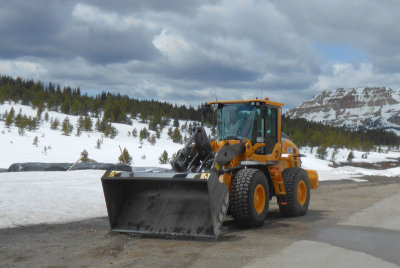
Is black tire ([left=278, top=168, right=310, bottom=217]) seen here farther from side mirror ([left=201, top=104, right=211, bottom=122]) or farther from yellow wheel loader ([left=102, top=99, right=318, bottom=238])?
side mirror ([left=201, top=104, right=211, bottom=122])

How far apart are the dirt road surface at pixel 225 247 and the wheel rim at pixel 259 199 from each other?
17.8 inches

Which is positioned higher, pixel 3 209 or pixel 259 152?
pixel 259 152

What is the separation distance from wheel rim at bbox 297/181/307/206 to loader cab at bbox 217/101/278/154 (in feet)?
5.10

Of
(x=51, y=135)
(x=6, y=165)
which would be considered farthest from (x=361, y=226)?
(x=51, y=135)

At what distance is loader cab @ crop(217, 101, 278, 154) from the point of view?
11.0 meters

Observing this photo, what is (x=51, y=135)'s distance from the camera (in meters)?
62.4

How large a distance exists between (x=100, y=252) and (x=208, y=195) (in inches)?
87.0

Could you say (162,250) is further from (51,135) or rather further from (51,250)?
(51,135)

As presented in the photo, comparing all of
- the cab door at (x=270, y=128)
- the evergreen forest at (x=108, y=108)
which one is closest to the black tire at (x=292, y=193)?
the cab door at (x=270, y=128)

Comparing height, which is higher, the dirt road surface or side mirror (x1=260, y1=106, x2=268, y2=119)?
side mirror (x1=260, y1=106, x2=268, y2=119)

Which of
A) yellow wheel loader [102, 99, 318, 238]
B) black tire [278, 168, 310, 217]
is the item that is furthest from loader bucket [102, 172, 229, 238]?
black tire [278, 168, 310, 217]

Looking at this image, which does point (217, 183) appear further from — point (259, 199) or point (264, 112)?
point (264, 112)

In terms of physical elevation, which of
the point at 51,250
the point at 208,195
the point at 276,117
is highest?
the point at 276,117

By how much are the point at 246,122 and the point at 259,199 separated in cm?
205
